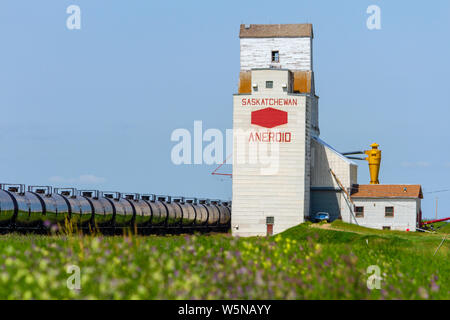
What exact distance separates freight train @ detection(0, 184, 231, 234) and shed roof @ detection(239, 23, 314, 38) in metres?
19.7

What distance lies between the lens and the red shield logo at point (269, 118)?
68625mm

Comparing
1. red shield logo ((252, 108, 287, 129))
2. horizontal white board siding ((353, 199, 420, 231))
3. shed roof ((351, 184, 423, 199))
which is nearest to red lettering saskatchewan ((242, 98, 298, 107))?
red shield logo ((252, 108, 287, 129))

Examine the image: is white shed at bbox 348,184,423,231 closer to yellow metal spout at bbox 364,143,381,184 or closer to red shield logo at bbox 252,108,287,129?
yellow metal spout at bbox 364,143,381,184

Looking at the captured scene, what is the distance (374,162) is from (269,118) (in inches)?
670

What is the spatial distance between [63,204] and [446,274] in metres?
30.2

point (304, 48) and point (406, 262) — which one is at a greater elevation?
point (304, 48)

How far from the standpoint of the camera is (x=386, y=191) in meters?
73.4

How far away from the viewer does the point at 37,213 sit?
41.6 m

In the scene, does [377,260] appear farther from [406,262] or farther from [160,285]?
[160,285]

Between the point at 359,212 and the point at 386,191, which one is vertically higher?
the point at 386,191
